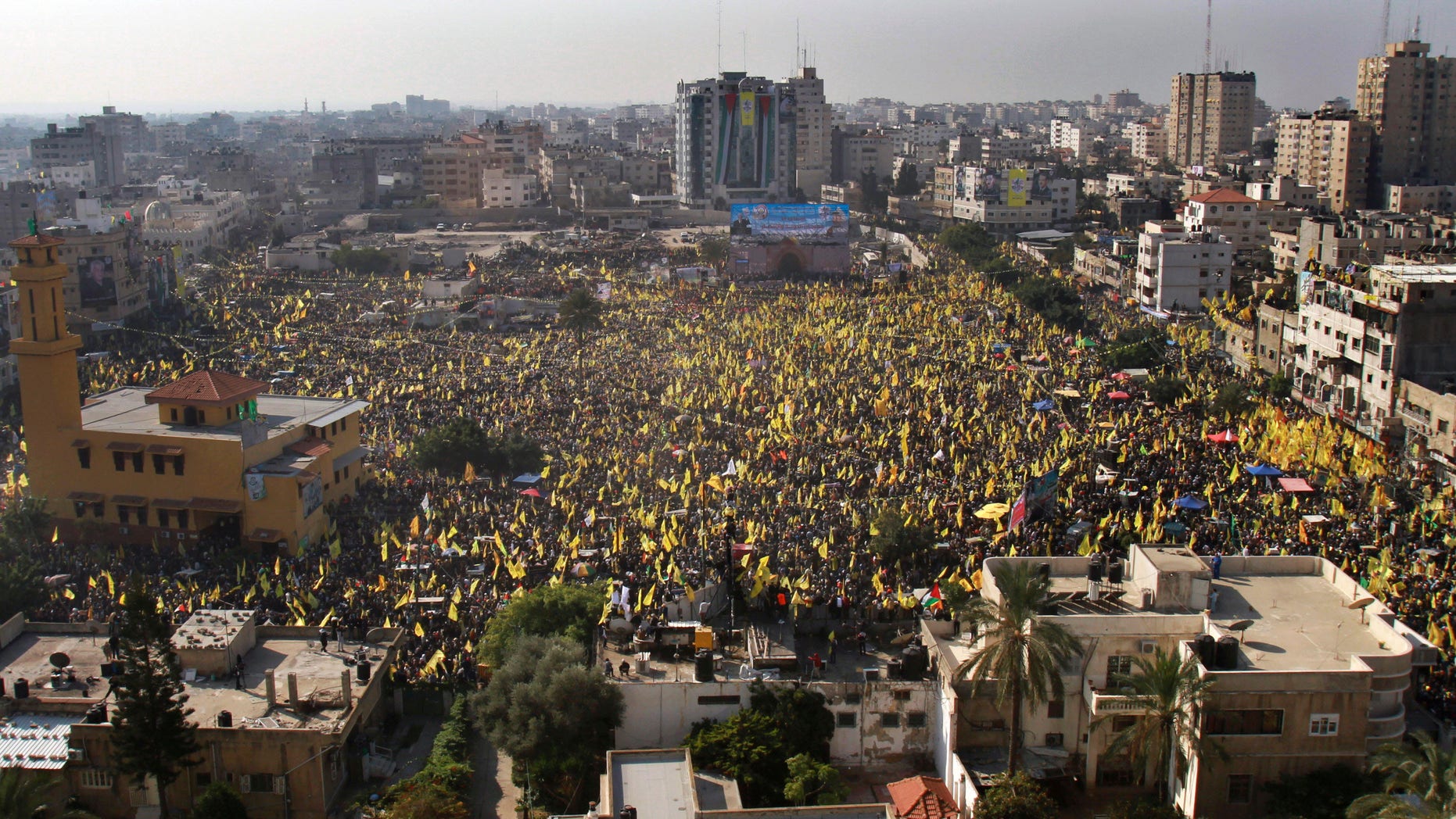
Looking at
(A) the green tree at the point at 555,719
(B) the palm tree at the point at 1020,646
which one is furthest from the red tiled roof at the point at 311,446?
(B) the palm tree at the point at 1020,646

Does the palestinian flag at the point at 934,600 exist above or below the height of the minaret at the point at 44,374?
A: below

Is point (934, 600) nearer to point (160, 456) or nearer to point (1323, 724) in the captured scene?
point (1323, 724)

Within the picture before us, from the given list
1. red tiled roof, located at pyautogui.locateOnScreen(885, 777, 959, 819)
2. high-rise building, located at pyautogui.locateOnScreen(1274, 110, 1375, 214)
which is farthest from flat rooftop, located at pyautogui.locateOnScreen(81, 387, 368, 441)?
high-rise building, located at pyautogui.locateOnScreen(1274, 110, 1375, 214)

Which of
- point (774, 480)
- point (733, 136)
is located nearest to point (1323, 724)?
point (774, 480)

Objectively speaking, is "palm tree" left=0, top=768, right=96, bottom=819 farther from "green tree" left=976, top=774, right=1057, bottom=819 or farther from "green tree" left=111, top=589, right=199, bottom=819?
"green tree" left=976, top=774, right=1057, bottom=819

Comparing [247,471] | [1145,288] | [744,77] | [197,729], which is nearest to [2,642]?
[197,729]

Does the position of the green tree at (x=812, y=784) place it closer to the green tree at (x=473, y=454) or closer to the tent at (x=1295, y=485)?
the tent at (x=1295, y=485)

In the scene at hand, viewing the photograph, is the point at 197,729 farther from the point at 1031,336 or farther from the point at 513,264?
the point at 513,264
